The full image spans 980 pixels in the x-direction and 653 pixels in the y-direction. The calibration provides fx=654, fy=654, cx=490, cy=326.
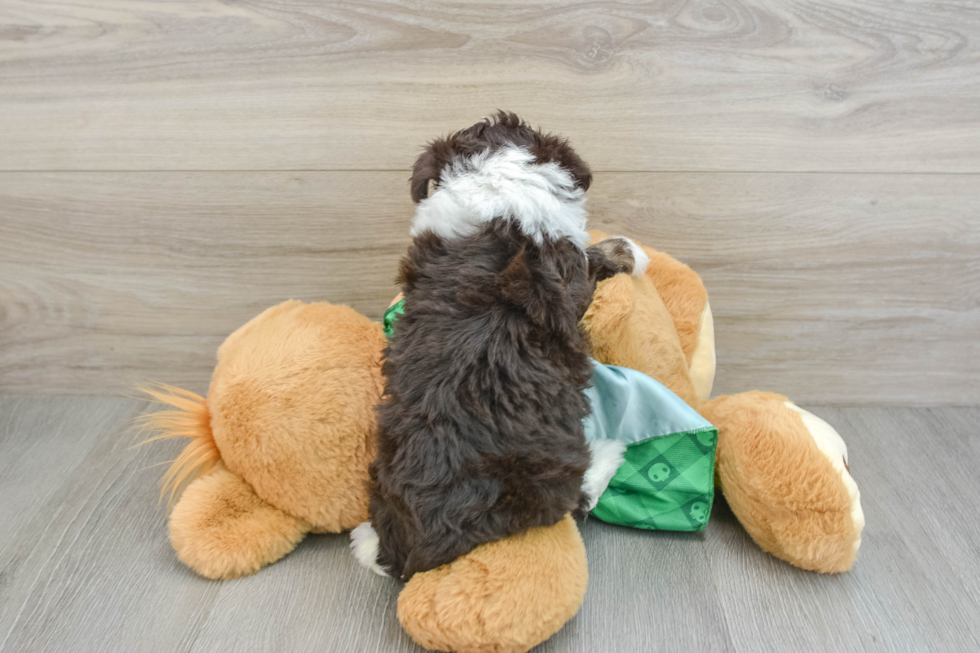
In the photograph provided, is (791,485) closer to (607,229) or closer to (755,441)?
(755,441)

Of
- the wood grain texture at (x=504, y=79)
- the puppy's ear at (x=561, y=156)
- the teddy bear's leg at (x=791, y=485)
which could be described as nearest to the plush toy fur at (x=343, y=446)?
the teddy bear's leg at (x=791, y=485)

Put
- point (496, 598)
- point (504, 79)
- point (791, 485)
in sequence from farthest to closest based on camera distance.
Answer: point (504, 79), point (791, 485), point (496, 598)

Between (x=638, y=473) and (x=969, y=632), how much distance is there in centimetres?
34

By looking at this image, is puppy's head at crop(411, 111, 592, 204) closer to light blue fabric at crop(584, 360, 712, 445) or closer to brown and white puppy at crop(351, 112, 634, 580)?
brown and white puppy at crop(351, 112, 634, 580)

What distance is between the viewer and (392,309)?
712 millimetres

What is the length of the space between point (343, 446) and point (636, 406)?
31cm

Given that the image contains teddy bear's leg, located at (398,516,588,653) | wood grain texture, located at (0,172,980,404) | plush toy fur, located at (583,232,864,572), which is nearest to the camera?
teddy bear's leg, located at (398,516,588,653)

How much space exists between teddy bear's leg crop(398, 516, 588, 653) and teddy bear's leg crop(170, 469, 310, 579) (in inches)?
7.4

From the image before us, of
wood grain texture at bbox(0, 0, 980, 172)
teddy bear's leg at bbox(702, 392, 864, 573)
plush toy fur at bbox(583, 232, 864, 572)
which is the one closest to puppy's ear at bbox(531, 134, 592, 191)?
plush toy fur at bbox(583, 232, 864, 572)

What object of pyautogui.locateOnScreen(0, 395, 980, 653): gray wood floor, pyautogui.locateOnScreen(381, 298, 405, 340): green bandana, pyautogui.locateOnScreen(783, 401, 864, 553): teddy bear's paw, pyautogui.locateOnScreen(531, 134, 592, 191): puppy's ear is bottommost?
pyautogui.locateOnScreen(0, 395, 980, 653): gray wood floor

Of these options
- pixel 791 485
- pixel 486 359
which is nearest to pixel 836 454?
pixel 791 485

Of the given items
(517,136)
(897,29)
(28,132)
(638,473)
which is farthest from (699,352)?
(28,132)

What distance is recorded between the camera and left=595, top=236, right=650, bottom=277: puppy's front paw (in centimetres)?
68

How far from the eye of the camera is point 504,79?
813mm
